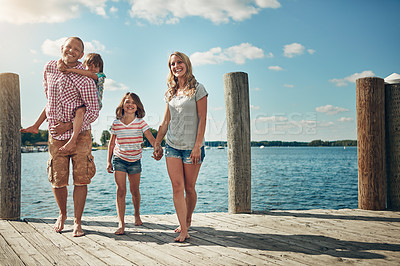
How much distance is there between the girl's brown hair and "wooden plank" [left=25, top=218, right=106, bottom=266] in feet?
6.83

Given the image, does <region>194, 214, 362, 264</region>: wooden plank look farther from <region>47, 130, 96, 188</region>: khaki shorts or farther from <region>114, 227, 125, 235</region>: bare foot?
<region>47, 130, 96, 188</region>: khaki shorts

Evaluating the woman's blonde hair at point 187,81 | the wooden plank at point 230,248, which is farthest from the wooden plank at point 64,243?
the woman's blonde hair at point 187,81

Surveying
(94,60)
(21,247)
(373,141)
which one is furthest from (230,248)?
(373,141)

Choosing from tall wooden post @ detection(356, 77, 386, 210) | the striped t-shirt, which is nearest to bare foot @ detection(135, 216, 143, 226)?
the striped t-shirt

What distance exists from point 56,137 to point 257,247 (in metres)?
2.60

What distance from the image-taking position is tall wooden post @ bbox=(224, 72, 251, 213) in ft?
A: 17.4

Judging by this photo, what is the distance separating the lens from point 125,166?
14.2 feet

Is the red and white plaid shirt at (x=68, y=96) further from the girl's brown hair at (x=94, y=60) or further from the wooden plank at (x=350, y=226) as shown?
the wooden plank at (x=350, y=226)

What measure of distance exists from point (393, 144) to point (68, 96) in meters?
4.94

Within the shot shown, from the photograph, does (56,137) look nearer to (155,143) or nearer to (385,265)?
(155,143)

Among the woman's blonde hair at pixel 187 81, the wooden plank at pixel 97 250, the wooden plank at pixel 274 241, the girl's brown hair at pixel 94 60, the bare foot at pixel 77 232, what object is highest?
the girl's brown hair at pixel 94 60

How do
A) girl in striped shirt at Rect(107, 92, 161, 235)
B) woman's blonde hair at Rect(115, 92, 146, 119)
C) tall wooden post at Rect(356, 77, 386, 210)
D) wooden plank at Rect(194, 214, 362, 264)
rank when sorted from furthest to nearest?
1. tall wooden post at Rect(356, 77, 386, 210)
2. woman's blonde hair at Rect(115, 92, 146, 119)
3. girl in striped shirt at Rect(107, 92, 161, 235)
4. wooden plank at Rect(194, 214, 362, 264)

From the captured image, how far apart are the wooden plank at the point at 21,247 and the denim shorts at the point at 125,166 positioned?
4.14 ft

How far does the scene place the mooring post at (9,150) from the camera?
16.8 feet
